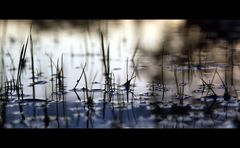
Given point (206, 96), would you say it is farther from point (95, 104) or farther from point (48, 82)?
point (48, 82)

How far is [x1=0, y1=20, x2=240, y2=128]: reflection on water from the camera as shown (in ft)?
6.24

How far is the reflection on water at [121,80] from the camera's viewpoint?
1.90m

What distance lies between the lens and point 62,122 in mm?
1866

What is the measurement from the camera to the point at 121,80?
2570 mm

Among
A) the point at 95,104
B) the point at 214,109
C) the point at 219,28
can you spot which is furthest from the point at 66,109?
the point at 219,28

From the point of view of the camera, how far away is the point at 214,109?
202 centimetres

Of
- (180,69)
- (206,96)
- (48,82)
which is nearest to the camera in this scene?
(206,96)
